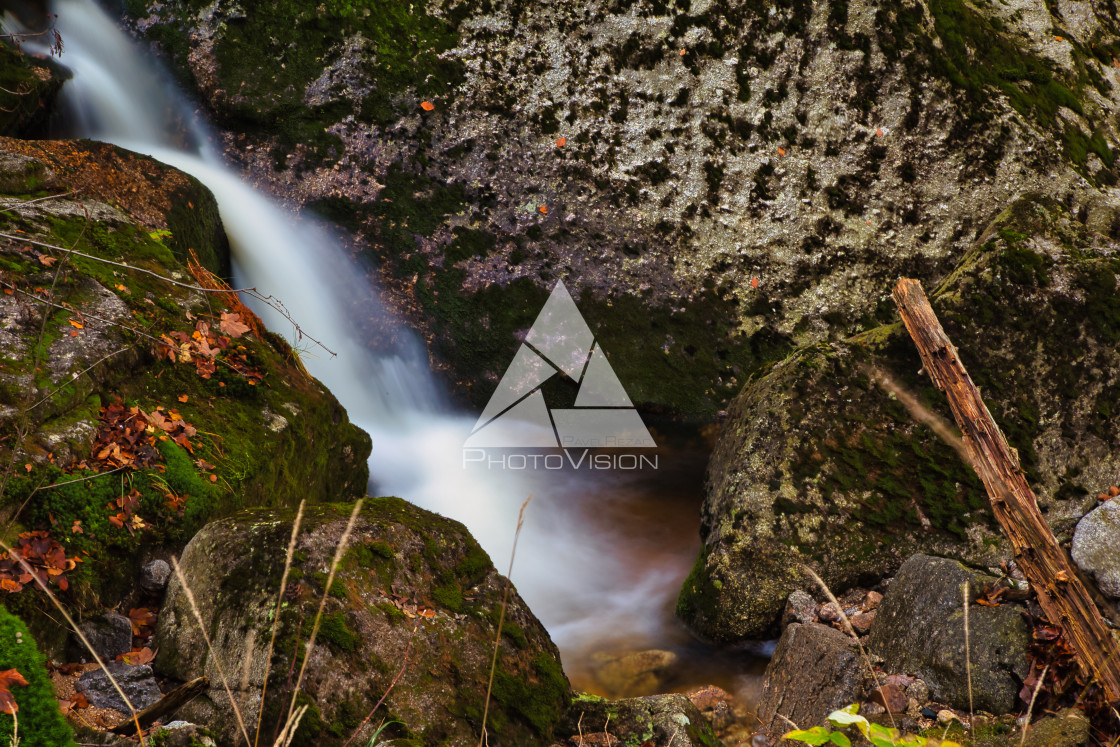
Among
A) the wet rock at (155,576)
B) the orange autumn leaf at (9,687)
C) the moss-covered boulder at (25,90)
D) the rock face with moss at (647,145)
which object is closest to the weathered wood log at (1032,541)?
the rock face with moss at (647,145)

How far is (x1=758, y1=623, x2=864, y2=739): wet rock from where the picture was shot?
3.33m

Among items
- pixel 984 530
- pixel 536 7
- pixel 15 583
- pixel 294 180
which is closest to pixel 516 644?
pixel 15 583

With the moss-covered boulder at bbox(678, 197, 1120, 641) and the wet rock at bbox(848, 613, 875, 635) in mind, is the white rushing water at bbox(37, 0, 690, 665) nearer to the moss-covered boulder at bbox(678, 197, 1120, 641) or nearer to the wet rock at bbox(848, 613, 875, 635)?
the moss-covered boulder at bbox(678, 197, 1120, 641)

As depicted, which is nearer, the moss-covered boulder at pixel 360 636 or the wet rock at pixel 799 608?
the moss-covered boulder at pixel 360 636

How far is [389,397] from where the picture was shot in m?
6.66

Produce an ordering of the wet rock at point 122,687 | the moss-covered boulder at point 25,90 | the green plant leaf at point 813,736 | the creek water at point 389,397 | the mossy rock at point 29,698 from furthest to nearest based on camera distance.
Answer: the creek water at point 389,397
the moss-covered boulder at point 25,90
the wet rock at point 122,687
the mossy rock at point 29,698
the green plant leaf at point 813,736

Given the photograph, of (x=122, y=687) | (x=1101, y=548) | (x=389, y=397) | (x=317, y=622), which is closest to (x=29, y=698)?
(x=317, y=622)

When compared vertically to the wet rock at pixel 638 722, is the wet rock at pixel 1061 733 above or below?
above

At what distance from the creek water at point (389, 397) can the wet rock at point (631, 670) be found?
760mm

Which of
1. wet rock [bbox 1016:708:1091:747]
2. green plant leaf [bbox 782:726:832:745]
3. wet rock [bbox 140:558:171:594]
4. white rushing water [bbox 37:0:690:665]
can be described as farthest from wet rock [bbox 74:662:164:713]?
white rushing water [bbox 37:0:690:665]

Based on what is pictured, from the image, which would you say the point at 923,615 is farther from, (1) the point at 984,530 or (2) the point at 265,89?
(2) the point at 265,89

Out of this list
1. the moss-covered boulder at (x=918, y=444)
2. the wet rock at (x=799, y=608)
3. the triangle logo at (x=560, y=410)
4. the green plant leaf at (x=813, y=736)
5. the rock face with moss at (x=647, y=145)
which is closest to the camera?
the green plant leaf at (x=813, y=736)

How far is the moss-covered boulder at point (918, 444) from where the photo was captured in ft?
14.7

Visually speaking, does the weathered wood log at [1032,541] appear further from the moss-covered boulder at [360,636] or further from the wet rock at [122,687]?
the wet rock at [122,687]
